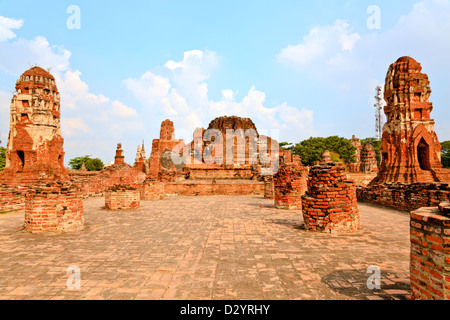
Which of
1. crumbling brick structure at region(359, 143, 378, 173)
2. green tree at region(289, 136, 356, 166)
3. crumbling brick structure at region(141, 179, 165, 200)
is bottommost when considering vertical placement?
crumbling brick structure at region(141, 179, 165, 200)

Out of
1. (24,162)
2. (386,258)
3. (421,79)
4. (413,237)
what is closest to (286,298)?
(413,237)

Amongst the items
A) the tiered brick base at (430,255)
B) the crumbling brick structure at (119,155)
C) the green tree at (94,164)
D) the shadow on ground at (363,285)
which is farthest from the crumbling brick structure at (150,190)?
the green tree at (94,164)

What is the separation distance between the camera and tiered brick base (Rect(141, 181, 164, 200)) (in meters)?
11.5

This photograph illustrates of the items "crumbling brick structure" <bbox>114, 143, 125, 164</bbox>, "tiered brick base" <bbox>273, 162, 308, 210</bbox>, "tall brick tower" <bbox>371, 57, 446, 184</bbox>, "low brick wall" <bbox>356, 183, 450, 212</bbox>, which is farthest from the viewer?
"crumbling brick structure" <bbox>114, 143, 125, 164</bbox>

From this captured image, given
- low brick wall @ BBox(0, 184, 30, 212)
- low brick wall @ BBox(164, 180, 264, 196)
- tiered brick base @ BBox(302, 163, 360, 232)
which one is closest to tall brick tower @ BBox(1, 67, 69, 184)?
low brick wall @ BBox(0, 184, 30, 212)

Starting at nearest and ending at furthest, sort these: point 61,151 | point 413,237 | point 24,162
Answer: point 413,237 < point 24,162 < point 61,151

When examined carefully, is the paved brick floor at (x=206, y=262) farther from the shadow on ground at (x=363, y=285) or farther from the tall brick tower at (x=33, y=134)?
the tall brick tower at (x=33, y=134)

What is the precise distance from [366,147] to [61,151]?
27351 mm

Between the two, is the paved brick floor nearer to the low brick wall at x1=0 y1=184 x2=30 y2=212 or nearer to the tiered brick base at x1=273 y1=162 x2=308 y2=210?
the tiered brick base at x1=273 y1=162 x2=308 y2=210

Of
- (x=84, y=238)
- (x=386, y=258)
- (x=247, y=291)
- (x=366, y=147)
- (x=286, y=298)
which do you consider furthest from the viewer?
(x=366, y=147)

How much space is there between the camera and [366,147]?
2686cm

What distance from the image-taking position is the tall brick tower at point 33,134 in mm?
10945

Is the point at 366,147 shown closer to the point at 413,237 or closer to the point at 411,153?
the point at 411,153

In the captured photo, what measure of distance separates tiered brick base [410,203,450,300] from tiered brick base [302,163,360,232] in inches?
108
